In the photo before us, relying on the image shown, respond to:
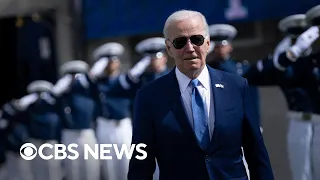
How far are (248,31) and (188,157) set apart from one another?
6.58ft

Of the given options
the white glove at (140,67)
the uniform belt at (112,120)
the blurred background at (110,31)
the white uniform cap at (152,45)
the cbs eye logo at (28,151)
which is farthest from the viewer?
the uniform belt at (112,120)

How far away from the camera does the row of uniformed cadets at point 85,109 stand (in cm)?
378

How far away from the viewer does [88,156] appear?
13.2 feet

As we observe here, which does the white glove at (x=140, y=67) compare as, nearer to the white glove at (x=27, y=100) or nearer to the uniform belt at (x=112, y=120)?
the uniform belt at (x=112, y=120)

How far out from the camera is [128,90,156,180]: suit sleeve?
150 centimetres

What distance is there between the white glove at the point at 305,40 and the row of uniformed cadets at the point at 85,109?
950 mm

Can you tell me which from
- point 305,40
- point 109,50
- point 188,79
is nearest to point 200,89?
point 188,79

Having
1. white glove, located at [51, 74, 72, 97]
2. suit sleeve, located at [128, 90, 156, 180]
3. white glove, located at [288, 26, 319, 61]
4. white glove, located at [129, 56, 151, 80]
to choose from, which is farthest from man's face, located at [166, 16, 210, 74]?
white glove, located at [51, 74, 72, 97]

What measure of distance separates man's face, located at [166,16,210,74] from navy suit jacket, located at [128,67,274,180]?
0.25ft

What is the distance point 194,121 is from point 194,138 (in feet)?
0.16

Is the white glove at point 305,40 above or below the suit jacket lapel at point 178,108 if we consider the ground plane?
above

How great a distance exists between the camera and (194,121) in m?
1.49

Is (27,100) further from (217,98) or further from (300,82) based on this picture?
(217,98)

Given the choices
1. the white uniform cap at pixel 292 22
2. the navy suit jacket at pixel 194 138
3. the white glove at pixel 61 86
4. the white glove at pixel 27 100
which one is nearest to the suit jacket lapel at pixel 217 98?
the navy suit jacket at pixel 194 138
